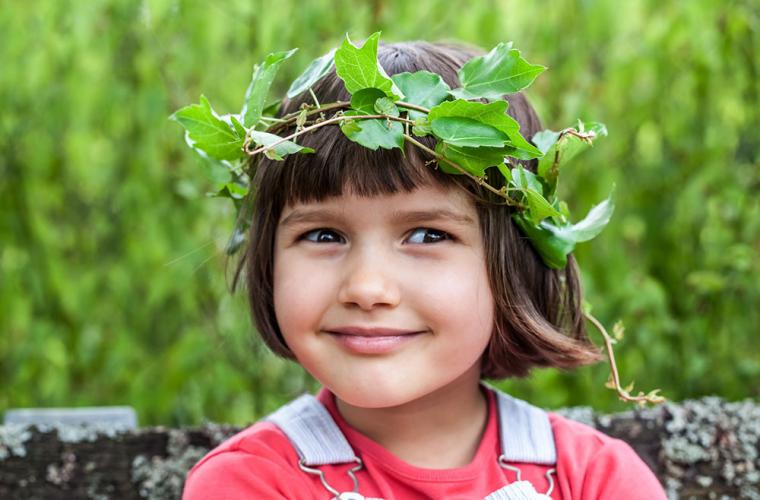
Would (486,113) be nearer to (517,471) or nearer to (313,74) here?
(313,74)

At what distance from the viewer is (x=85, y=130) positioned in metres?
2.66

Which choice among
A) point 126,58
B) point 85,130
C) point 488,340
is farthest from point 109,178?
point 488,340

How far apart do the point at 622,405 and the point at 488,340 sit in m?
1.23

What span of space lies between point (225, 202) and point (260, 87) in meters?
1.18

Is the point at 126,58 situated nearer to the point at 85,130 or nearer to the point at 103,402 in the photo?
the point at 85,130

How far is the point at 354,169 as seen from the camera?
132cm

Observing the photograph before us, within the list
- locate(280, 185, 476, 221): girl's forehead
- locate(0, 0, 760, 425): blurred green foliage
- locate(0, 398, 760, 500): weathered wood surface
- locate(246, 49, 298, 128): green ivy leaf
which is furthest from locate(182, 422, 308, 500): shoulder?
locate(0, 0, 760, 425): blurred green foliage

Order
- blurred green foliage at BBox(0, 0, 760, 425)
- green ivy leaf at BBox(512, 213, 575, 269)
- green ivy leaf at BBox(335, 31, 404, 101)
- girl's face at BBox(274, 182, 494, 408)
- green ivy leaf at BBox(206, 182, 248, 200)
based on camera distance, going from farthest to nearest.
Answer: blurred green foliage at BBox(0, 0, 760, 425) → green ivy leaf at BBox(206, 182, 248, 200) → green ivy leaf at BBox(512, 213, 575, 269) → girl's face at BBox(274, 182, 494, 408) → green ivy leaf at BBox(335, 31, 404, 101)

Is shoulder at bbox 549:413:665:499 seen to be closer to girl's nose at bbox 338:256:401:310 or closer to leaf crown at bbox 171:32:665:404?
leaf crown at bbox 171:32:665:404

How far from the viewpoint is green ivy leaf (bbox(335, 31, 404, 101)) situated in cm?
122

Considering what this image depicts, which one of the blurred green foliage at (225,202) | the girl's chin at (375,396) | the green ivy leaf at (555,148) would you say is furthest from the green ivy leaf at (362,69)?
the blurred green foliage at (225,202)

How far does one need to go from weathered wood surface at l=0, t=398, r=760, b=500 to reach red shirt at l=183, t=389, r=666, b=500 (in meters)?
0.20

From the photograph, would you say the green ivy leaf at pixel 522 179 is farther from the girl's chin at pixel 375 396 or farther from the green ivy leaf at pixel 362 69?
the girl's chin at pixel 375 396

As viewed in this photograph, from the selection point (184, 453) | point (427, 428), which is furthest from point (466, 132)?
point (184, 453)
